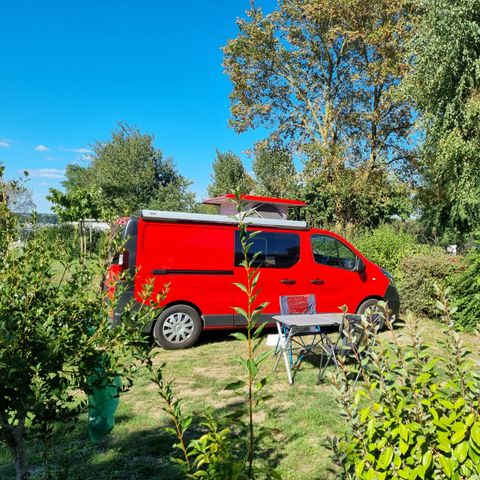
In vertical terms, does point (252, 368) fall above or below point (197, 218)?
below

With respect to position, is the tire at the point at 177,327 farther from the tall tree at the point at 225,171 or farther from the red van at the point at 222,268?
the tall tree at the point at 225,171

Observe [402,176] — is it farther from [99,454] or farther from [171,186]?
[99,454]

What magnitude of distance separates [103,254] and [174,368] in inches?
150

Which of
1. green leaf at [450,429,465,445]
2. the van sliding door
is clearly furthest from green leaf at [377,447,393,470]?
the van sliding door

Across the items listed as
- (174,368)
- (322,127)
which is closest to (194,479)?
(174,368)

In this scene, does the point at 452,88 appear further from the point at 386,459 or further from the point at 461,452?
the point at 386,459

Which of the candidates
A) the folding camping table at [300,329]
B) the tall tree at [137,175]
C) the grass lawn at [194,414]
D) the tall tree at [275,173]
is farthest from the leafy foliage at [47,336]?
the tall tree at [137,175]

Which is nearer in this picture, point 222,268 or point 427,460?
point 427,460

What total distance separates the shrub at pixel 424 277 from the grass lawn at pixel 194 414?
4464 millimetres

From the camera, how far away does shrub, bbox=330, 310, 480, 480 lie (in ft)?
4.86

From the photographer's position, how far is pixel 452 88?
43.6ft

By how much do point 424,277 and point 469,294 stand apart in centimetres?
122

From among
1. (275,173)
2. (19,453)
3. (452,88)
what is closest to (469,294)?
(19,453)

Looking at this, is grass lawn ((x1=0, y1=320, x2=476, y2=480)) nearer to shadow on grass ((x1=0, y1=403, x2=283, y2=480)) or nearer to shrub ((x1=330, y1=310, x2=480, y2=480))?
shadow on grass ((x1=0, y1=403, x2=283, y2=480))
